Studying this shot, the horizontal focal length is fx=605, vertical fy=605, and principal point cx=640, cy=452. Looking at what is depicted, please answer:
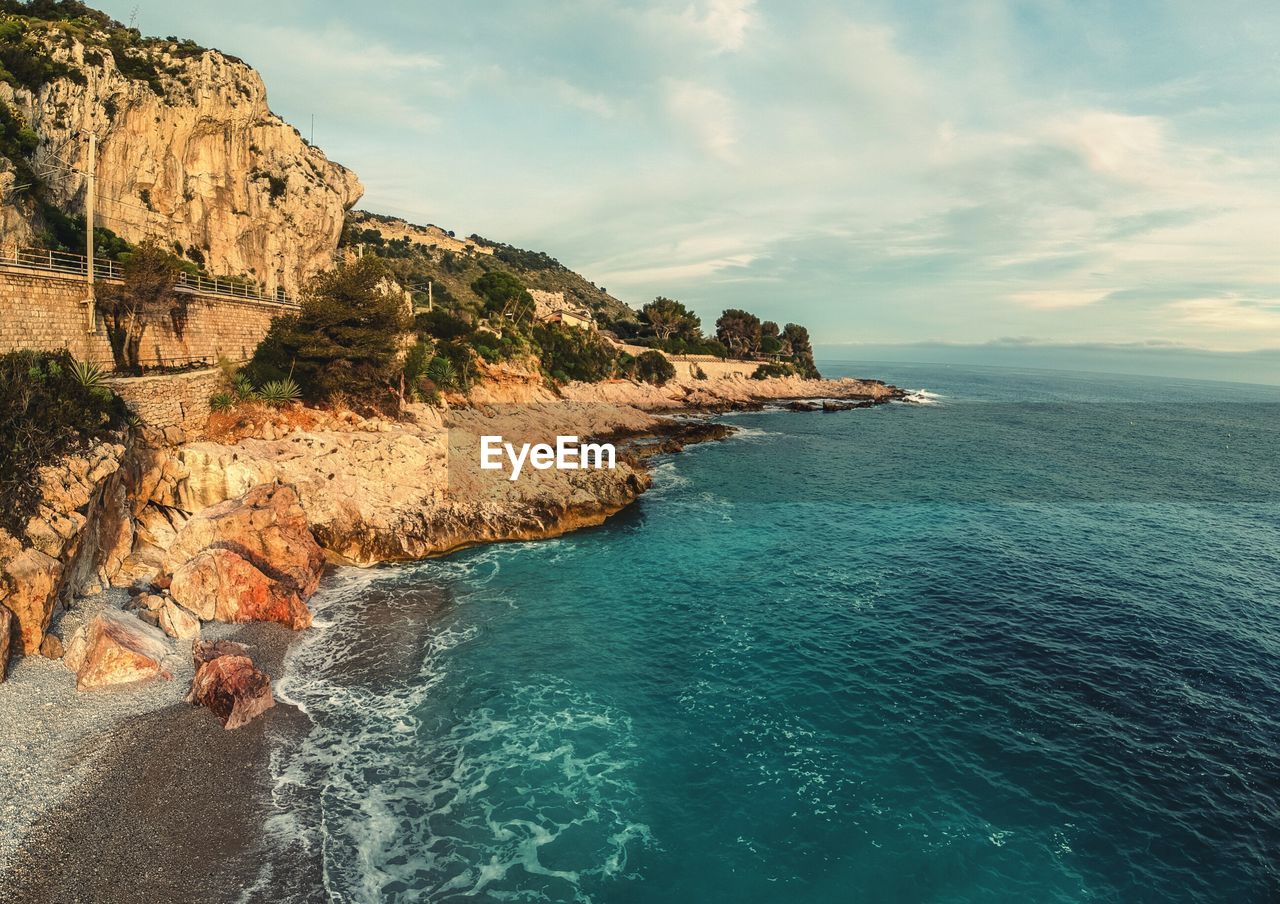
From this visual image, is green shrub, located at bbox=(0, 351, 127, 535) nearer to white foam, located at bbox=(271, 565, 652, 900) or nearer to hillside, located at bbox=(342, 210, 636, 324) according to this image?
white foam, located at bbox=(271, 565, 652, 900)

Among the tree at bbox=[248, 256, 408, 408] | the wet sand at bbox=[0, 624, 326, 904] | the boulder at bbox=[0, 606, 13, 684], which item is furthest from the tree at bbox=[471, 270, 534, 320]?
the wet sand at bbox=[0, 624, 326, 904]

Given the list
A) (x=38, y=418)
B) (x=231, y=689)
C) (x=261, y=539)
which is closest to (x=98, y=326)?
(x=38, y=418)

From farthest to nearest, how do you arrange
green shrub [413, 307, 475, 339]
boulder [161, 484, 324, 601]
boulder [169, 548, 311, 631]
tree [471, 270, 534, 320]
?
tree [471, 270, 534, 320]
green shrub [413, 307, 475, 339]
boulder [161, 484, 324, 601]
boulder [169, 548, 311, 631]

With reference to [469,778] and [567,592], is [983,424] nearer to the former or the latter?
[567,592]

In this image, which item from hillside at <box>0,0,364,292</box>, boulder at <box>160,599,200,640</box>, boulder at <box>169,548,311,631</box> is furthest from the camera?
hillside at <box>0,0,364,292</box>

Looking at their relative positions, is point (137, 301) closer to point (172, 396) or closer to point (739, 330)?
point (172, 396)

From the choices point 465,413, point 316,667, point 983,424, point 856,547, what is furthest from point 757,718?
point 983,424

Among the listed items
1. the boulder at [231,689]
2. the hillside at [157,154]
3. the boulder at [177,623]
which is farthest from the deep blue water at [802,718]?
the hillside at [157,154]

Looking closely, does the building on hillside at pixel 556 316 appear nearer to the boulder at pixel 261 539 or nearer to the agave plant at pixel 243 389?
the agave plant at pixel 243 389
